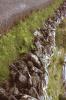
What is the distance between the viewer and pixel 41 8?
45.4 ft

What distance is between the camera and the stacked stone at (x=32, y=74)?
8.55 meters

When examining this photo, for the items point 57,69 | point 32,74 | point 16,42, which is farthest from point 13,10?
point 32,74

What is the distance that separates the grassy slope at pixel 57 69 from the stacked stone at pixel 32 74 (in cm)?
37

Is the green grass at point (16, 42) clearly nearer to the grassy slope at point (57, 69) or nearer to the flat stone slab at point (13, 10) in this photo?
the flat stone slab at point (13, 10)

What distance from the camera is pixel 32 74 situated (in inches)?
368

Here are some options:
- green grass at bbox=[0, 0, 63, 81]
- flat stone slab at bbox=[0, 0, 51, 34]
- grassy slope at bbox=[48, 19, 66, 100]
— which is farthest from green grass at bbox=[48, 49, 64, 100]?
flat stone slab at bbox=[0, 0, 51, 34]

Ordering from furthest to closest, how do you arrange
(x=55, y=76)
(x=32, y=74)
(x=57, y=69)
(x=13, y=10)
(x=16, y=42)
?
(x=13, y=10) < (x=57, y=69) < (x=55, y=76) < (x=16, y=42) < (x=32, y=74)

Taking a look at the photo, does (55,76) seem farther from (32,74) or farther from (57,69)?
(32,74)

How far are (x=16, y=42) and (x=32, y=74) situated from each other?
1.40 metres

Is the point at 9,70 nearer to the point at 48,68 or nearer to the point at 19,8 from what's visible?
the point at 48,68

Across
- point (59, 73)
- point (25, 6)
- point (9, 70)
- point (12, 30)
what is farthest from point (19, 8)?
point (9, 70)

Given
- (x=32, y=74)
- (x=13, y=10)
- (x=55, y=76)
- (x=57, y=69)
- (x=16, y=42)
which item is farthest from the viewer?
(x=13, y=10)

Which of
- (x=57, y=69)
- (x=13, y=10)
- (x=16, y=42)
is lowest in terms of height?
(x=57, y=69)

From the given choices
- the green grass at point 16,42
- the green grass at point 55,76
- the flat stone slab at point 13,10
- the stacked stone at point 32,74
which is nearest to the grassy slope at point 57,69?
the green grass at point 55,76
